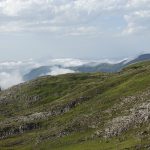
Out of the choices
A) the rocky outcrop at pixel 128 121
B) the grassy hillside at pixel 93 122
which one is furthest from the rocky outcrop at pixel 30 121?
the rocky outcrop at pixel 128 121

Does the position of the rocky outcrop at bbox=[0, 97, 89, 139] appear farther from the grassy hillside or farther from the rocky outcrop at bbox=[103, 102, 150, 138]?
the rocky outcrop at bbox=[103, 102, 150, 138]

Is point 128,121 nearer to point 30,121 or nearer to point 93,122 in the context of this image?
point 93,122

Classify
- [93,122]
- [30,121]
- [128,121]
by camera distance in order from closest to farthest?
[128,121] → [93,122] → [30,121]

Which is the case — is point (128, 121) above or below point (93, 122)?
above

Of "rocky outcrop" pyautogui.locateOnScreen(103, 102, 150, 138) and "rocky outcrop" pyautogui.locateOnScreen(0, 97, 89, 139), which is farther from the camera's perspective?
"rocky outcrop" pyautogui.locateOnScreen(0, 97, 89, 139)

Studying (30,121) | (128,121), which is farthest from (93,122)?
(30,121)

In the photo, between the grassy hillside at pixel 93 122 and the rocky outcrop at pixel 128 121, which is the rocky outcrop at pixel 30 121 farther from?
the rocky outcrop at pixel 128 121

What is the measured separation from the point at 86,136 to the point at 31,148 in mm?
15274

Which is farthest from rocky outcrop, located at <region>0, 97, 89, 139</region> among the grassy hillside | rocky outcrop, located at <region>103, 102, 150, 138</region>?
rocky outcrop, located at <region>103, 102, 150, 138</region>

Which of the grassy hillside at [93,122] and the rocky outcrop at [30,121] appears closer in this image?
the grassy hillside at [93,122]

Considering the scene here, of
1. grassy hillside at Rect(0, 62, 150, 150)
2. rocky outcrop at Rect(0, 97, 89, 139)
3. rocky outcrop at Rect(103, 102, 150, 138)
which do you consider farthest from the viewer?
rocky outcrop at Rect(0, 97, 89, 139)

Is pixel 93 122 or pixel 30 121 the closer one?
pixel 93 122

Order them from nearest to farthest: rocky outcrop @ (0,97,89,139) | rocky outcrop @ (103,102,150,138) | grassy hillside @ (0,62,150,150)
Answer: grassy hillside @ (0,62,150,150) < rocky outcrop @ (103,102,150,138) < rocky outcrop @ (0,97,89,139)

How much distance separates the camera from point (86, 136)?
119 m
